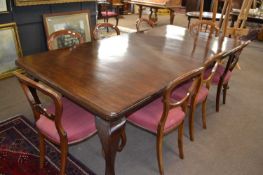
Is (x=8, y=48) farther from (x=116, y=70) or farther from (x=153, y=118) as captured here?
(x=153, y=118)

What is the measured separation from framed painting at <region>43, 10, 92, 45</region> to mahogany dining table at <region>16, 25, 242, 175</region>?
1275mm

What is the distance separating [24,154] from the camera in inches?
73.3

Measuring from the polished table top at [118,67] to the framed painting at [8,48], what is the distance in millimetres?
1315

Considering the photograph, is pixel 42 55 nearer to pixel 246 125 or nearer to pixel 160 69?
pixel 160 69

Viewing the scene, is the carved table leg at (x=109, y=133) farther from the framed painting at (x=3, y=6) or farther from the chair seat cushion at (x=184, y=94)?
the framed painting at (x=3, y=6)

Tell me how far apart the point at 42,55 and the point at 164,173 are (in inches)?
52.5

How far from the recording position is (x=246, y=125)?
240 cm

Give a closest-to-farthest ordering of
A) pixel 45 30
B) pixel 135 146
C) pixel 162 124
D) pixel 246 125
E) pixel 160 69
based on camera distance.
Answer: pixel 162 124 → pixel 160 69 → pixel 135 146 → pixel 246 125 → pixel 45 30

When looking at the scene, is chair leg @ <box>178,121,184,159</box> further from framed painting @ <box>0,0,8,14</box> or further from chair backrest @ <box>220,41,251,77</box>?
framed painting @ <box>0,0,8,14</box>

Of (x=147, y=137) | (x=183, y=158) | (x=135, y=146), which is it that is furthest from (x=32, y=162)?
(x=183, y=158)

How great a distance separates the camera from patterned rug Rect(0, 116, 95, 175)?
67.8 inches

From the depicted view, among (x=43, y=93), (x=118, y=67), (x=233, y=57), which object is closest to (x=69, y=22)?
(x=118, y=67)

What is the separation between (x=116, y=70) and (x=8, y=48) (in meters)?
1.99

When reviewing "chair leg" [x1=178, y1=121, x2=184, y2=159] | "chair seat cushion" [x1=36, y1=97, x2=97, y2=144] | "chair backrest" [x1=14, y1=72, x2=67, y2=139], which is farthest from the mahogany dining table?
"chair leg" [x1=178, y1=121, x2=184, y2=159]
